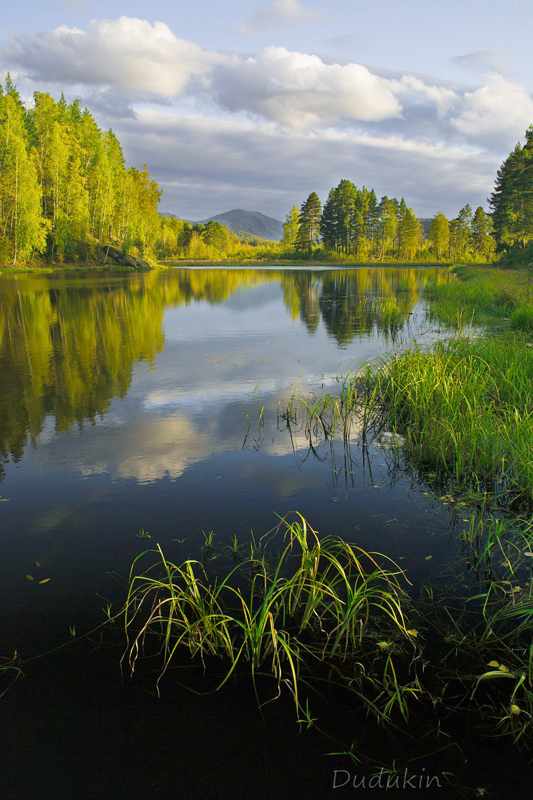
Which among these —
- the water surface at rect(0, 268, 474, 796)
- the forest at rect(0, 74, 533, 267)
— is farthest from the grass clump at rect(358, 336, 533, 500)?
the forest at rect(0, 74, 533, 267)

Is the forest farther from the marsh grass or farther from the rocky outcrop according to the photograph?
the marsh grass

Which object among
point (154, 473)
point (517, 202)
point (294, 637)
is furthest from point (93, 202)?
point (294, 637)

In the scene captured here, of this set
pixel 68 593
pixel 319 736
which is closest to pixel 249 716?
pixel 319 736

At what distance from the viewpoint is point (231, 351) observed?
13914 mm

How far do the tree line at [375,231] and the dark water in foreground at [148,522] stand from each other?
96895 millimetres

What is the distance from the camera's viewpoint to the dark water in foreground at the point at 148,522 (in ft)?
8.02

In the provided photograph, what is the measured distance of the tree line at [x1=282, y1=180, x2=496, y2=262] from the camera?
337 ft

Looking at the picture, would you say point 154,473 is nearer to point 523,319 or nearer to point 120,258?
point 523,319

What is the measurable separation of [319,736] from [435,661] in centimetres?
95

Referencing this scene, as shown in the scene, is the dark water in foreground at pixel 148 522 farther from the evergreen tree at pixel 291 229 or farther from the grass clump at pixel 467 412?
the evergreen tree at pixel 291 229

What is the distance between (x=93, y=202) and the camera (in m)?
53.6

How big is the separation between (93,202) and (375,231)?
248 ft

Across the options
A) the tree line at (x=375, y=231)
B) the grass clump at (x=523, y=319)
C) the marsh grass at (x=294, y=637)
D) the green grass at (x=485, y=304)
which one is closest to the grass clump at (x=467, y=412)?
the marsh grass at (x=294, y=637)

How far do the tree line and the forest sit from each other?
→ 0.25 meters
